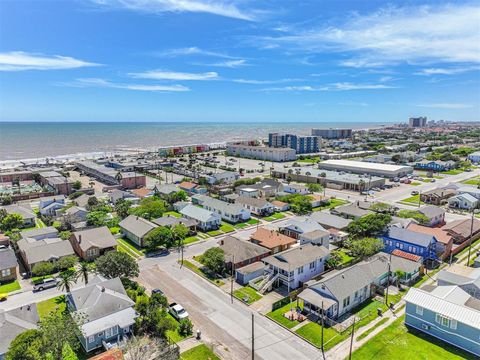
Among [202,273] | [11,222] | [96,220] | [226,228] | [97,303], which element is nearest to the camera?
[97,303]

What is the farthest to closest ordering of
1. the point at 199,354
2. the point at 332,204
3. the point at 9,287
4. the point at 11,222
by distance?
1. the point at 332,204
2. the point at 11,222
3. the point at 9,287
4. the point at 199,354

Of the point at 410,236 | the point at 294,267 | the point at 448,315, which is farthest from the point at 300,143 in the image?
the point at 448,315

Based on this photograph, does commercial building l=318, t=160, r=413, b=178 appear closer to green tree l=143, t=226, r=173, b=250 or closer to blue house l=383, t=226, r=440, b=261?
blue house l=383, t=226, r=440, b=261

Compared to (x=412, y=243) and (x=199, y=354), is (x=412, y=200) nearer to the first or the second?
(x=412, y=243)

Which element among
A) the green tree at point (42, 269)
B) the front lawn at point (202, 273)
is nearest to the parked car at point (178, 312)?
the front lawn at point (202, 273)

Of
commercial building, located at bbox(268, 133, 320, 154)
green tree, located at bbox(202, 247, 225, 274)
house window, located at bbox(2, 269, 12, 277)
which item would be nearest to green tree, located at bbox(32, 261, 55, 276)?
house window, located at bbox(2, 269, 12, 277)

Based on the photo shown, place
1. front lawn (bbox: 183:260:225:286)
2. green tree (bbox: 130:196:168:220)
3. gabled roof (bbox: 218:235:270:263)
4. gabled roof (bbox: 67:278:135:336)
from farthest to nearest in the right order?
green tree (bbox: 130:196:168:220)
gabled roof (bbox: 218:235:270:263)
front lawn (bbox: 183:260:225:286)
gabled roof (bbox: 67:278:135:336)
